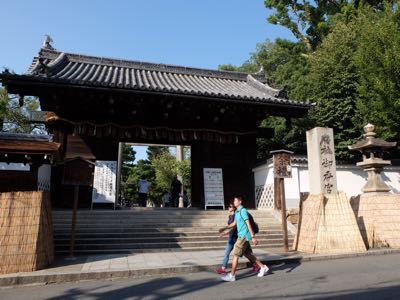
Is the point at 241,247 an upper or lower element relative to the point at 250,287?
upper

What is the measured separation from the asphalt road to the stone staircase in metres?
2.94

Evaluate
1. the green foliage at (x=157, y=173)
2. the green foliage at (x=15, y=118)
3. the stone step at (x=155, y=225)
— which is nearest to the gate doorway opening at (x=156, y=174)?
the green foliage at (x=157, y=173)

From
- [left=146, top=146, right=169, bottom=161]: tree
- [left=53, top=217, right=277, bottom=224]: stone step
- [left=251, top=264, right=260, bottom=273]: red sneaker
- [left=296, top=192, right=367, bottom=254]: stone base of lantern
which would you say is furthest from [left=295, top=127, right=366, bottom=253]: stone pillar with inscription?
[left=146, top=146, right=169, bottom=161]: tree

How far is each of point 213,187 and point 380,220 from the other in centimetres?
628

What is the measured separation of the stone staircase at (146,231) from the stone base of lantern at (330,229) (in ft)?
3.60

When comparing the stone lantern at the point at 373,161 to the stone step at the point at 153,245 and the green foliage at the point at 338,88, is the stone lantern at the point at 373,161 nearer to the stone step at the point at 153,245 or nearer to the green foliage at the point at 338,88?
the stone step at the point at 153,245

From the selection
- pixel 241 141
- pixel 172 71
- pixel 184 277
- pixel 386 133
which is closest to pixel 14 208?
pixel 184 277

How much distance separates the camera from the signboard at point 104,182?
1310cm

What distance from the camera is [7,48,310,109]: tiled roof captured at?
13867 mm

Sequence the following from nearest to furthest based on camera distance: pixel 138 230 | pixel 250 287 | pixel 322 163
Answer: pixel 250 287 → pixel 138 230 → pixel 322 163

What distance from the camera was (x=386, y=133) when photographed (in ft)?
50.4

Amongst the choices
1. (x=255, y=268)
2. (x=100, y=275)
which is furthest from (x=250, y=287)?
(x=100, y=275)

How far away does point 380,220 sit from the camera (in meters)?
10.8

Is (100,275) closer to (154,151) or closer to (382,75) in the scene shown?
(382,75)
